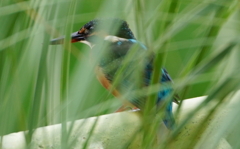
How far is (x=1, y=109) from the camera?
0.29m

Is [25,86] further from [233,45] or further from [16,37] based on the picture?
[233,45]

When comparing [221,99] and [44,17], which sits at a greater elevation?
[44,17]

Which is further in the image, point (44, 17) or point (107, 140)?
point (107, 140)

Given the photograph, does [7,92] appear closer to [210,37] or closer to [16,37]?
[16,37]

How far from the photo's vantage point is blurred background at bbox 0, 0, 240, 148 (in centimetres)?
26

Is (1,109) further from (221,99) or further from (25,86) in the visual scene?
(221,99)

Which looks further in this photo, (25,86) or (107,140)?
(107,140)

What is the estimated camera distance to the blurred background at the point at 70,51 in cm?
26

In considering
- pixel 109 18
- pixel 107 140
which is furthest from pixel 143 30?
pixel 107 140

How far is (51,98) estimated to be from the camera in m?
0.31

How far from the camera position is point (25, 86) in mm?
299

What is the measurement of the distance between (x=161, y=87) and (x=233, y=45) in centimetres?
7

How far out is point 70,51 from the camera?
10.3 inches

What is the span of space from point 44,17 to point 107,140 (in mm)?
302
